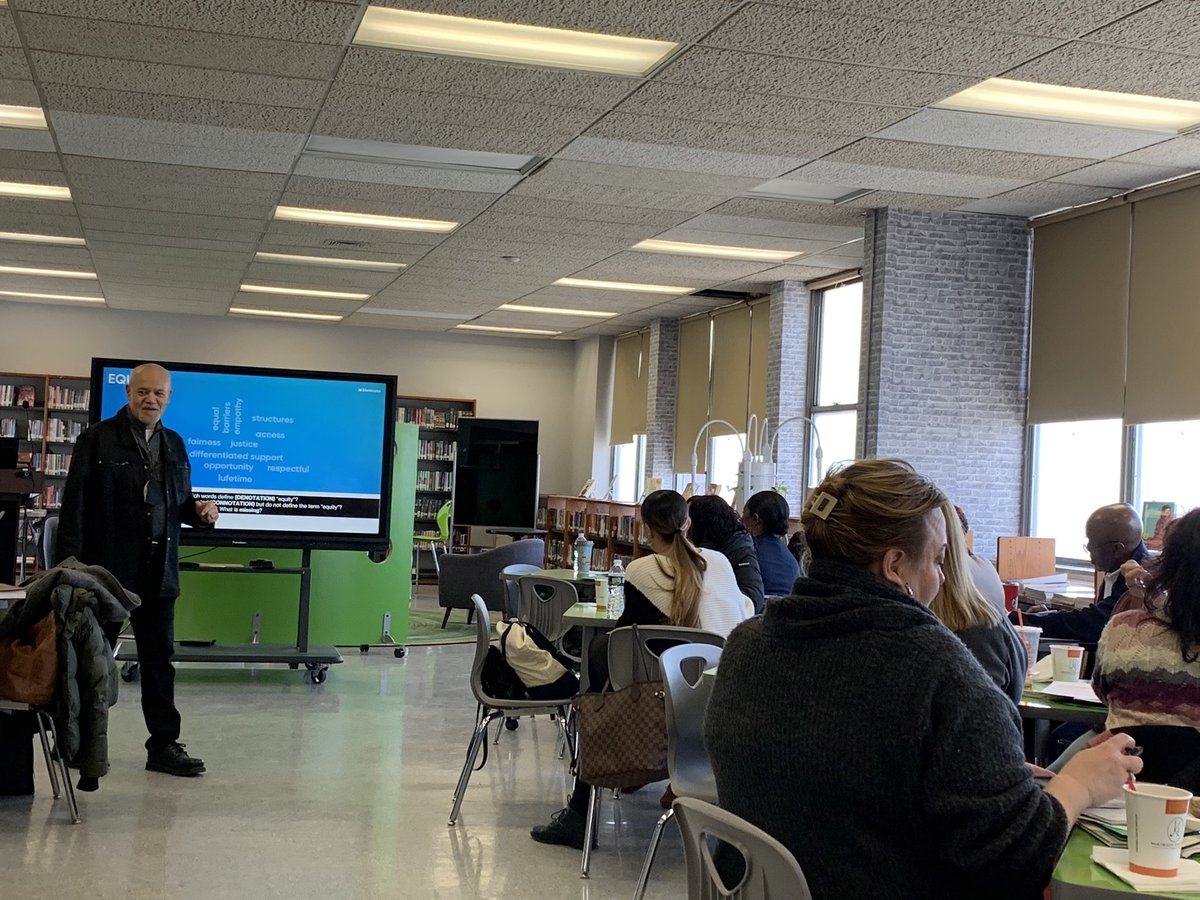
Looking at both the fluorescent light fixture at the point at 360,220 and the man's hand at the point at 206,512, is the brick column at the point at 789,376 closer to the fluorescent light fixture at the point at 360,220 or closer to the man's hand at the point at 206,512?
the fluorescent light fixture at the point at 360,220

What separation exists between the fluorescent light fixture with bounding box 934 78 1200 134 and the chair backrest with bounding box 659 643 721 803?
326cm

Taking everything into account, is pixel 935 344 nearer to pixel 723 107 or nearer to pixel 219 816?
pixel 723 107

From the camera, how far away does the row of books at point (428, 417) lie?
54.7 feet

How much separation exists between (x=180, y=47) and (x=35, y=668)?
2.64 metres

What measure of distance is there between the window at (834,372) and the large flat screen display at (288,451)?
4.20 meters

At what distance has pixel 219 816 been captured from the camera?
5008 millimetres

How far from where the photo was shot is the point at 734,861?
2168mm

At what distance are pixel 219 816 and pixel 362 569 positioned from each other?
13.8ft

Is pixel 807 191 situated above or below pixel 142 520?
above

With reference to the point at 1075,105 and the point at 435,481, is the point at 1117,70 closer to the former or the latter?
the point at 1075,105

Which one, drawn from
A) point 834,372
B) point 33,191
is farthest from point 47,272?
point 834,372

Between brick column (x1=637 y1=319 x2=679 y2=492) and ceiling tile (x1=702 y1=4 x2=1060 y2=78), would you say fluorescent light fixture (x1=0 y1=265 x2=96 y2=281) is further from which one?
ceiling tile (x1=702 y1=4 x2=1060 y2=78)

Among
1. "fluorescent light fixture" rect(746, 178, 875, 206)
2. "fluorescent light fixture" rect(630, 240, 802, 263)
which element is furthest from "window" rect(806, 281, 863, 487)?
"fluorescent light fixture" rect(746, 178, 875, 206)

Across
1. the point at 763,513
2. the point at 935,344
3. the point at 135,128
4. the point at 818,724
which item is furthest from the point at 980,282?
the point at 818,724
